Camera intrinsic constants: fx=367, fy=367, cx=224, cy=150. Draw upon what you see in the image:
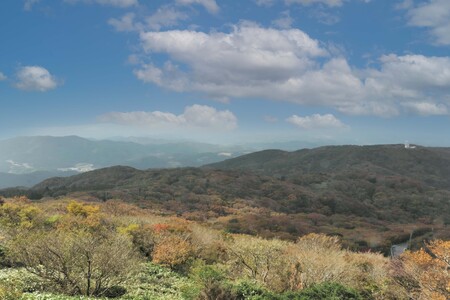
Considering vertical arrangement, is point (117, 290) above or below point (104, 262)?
below

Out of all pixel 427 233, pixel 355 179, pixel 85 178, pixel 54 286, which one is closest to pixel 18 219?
pixel 54 286

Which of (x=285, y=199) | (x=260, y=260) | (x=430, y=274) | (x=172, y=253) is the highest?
(x=430, y=274)

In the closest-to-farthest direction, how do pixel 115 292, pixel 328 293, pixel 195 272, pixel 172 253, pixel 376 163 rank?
pixel 328 293 < pixel 195 272 < pixel 115 292 < pixel 172 253 < pixel 376 163

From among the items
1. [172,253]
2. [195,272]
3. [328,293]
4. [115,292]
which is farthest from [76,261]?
[328,293]

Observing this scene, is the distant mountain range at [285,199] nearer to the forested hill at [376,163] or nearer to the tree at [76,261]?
the tree at [76,261]

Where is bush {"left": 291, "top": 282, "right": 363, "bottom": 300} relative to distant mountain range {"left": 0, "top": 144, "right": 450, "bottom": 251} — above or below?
above

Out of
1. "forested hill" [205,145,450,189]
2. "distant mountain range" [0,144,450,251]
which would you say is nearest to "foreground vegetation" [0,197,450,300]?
"distant mountain range" [0,144,450,251]

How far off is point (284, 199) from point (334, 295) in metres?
63.7

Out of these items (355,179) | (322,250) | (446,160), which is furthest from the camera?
(446,160)

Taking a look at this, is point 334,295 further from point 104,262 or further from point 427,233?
point 427,233

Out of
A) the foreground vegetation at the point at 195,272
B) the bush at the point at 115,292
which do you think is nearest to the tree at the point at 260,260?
the foreground vegetation at the point at 195,272

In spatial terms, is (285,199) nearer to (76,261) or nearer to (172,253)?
(172,253)

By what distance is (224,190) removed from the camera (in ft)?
272

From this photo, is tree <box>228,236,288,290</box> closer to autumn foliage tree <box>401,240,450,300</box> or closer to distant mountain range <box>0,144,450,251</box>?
autumn foliage tree <box>401,240,450,300</box>
